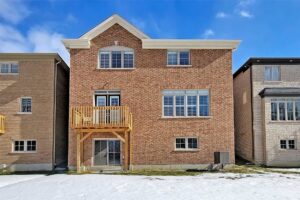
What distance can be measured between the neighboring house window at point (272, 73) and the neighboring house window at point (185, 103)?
5146 millimetres

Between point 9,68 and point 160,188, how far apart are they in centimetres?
1409

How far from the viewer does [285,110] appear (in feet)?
76.7

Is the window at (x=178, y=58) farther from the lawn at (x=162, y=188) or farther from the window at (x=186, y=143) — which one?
the lawn at (x=162, y=188)

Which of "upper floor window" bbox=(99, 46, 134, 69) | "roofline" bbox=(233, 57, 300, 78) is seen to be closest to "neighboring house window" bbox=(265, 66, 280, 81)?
"roofline" bbox=(233, 57, 300, 78)

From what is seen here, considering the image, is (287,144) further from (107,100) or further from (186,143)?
(107,100)

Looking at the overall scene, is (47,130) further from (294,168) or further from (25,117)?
(294,168)

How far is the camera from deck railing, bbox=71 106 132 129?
20.0m

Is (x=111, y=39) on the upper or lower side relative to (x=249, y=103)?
upper

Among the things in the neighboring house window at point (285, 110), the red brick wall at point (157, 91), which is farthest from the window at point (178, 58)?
the neighboring house window at point (285, 110)

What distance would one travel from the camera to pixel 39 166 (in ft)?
71.1

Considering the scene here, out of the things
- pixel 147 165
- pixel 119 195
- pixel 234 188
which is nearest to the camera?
pixel 119 195

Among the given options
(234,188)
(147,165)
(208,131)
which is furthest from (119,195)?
(208,131)

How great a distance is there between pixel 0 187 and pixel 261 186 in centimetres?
1127

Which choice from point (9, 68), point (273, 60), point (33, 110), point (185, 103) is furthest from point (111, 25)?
point (273, 60)
